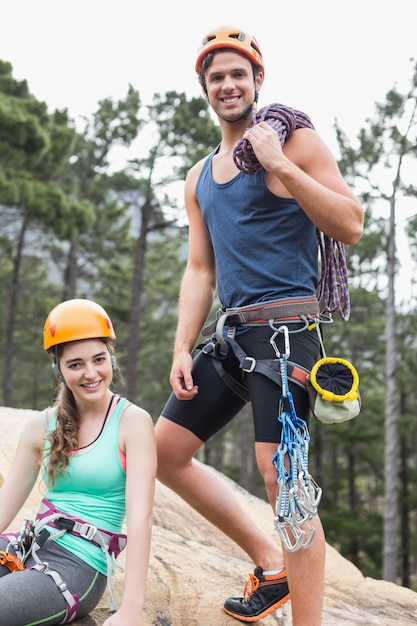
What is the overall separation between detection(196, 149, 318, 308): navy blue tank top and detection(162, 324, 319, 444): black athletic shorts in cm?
20

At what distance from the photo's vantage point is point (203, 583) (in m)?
3.55

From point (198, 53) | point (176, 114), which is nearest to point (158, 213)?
point (176, 114)

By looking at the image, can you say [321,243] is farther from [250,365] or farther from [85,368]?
[85,368]

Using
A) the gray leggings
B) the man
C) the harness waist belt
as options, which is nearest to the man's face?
the man

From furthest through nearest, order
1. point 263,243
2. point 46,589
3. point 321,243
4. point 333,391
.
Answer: point 321,243, point 263,243, point 333,391, point 46,589

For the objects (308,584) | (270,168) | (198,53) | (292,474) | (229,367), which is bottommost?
(308,584)

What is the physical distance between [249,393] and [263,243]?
0.70 meters

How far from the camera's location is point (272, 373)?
2797 mm

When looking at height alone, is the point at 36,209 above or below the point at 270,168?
above

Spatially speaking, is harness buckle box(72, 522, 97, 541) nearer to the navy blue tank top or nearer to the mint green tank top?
the mint green tank top

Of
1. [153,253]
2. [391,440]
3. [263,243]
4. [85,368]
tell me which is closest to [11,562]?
[85,368]

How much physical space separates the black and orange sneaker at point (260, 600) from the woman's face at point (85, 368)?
4.30 feet

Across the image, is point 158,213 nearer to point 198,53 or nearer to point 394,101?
point 394,101

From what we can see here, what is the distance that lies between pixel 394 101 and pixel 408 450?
13.1 metres
